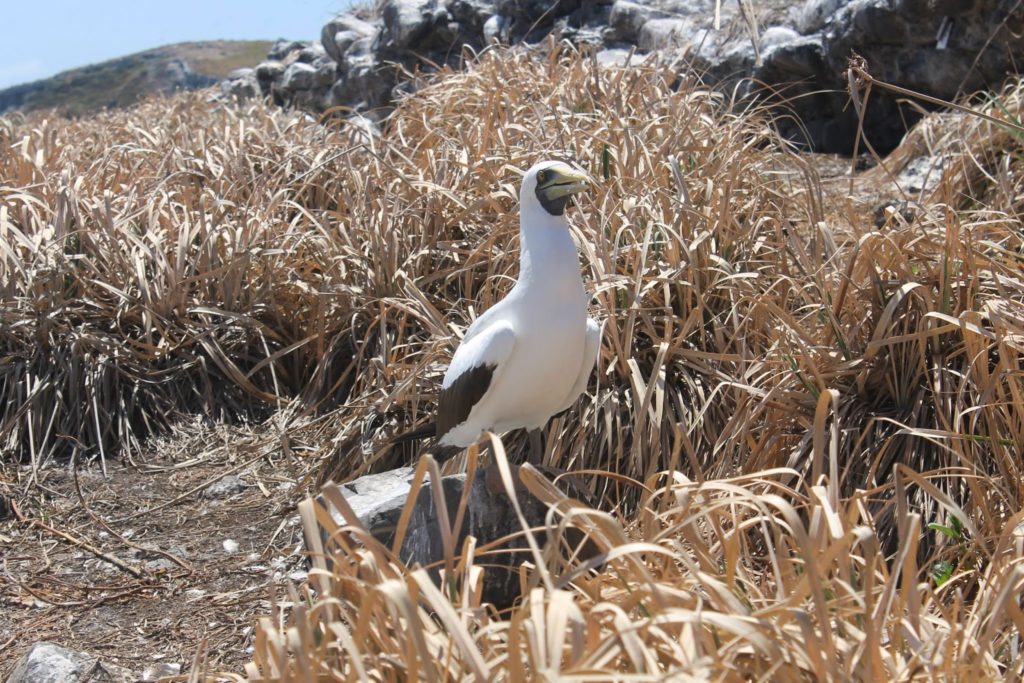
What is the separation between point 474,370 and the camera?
3.17 metres

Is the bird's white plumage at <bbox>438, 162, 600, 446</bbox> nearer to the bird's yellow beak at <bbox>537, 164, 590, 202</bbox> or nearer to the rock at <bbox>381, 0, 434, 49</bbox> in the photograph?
the bird's yellow beak at <bbox>537, 164, 590, 202</bbox>

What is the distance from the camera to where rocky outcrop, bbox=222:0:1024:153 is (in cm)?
718

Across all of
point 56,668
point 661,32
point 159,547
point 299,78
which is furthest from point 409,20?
point 56,668

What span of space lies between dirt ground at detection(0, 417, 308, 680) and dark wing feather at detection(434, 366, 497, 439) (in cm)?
68

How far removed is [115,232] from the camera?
503 centimetres

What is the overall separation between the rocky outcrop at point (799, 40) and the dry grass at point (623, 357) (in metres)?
1.02

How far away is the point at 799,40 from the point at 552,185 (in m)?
5.71

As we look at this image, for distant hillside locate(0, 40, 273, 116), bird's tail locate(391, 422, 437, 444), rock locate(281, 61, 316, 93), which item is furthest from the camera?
distant hillside locate(0, 40, 273, 116)

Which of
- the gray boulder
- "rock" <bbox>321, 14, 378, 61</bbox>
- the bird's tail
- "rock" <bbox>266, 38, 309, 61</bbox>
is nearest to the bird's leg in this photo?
the bird's tail

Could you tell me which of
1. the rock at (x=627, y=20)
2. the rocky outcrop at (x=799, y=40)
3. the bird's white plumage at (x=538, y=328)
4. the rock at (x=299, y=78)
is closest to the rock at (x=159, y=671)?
the bird's white plumage at (x=538, y=328)

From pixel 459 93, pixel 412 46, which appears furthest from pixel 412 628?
pixel 412 46

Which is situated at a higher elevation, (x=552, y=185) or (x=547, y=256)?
(x=552, y=185)

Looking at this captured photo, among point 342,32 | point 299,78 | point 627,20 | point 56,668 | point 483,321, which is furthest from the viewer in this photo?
point 299,78

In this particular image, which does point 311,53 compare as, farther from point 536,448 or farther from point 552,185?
point 552,185
